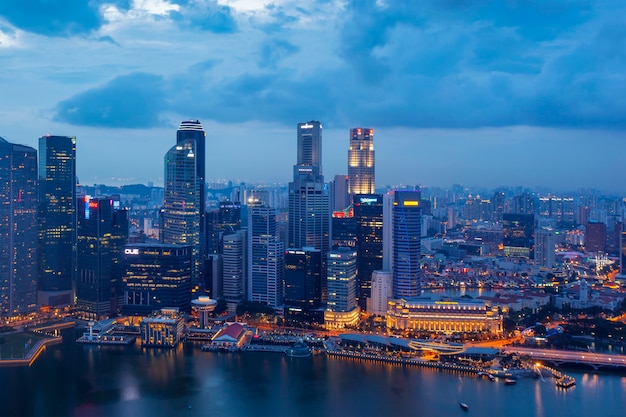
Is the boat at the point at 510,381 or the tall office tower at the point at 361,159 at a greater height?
the tall office tower at the point at 361,159

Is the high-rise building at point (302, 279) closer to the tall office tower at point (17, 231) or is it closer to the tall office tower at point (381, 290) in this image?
the tall office tower at point (381, 290)

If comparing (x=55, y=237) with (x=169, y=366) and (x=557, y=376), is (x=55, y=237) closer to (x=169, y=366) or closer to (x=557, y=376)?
(x=169, y=366)

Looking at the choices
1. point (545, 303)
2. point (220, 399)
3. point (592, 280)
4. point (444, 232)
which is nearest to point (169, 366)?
point (220, 399)

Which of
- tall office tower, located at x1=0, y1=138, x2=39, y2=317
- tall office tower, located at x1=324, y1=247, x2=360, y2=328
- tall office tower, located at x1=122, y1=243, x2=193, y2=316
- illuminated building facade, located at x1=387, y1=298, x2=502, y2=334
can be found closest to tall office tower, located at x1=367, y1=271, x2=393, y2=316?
tall office tower, located at x1=324, y1=247, x2=360, y2=328

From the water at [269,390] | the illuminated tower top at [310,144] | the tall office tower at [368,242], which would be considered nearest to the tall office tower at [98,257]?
the water at [269,390]

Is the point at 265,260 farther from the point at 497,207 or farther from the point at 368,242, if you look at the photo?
the point at 497,207
